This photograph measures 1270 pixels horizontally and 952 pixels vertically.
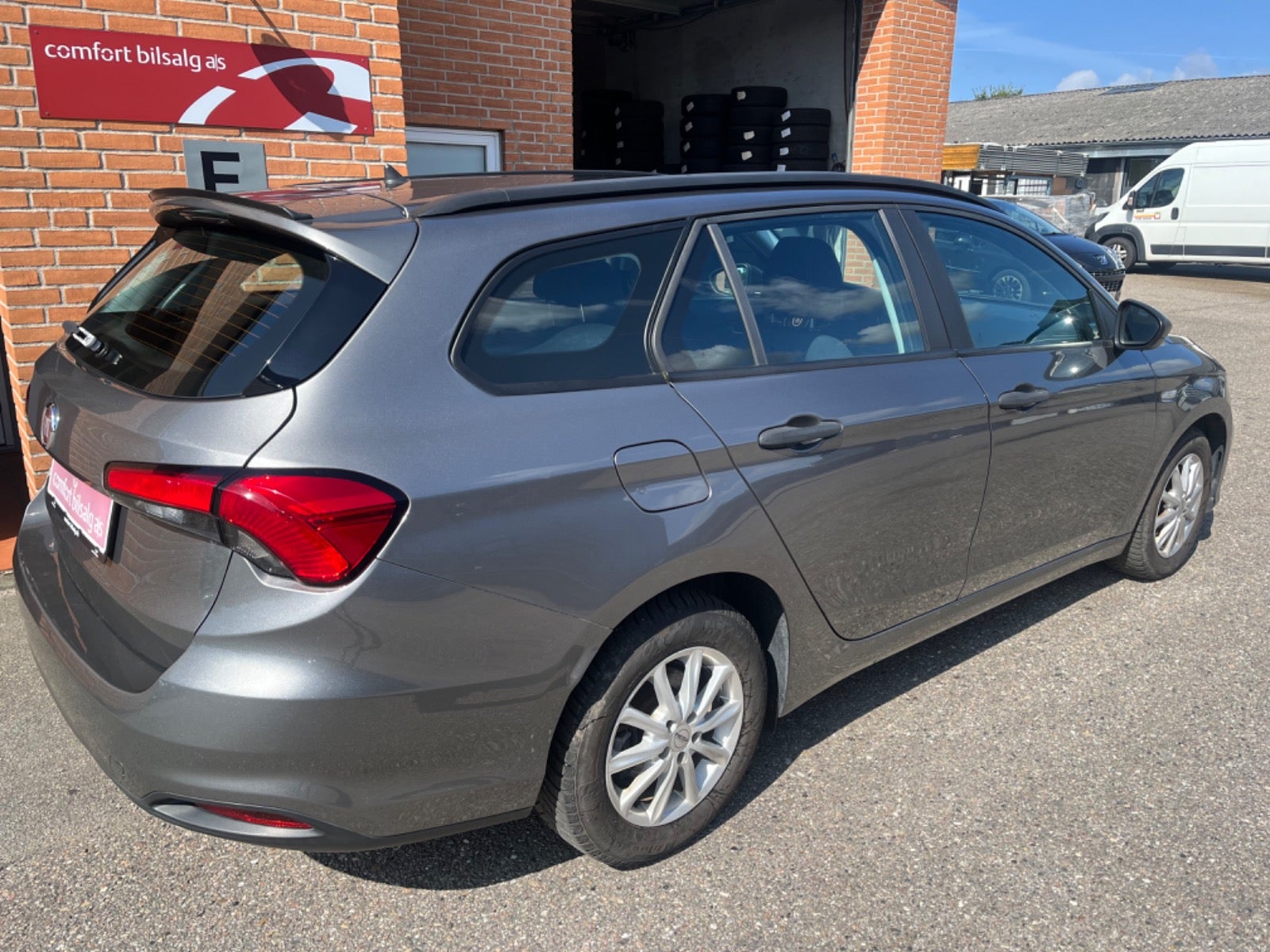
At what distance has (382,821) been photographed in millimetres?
2135

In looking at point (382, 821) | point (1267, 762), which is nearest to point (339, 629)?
point (382, 821)

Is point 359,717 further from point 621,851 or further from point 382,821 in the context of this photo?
point 621,851

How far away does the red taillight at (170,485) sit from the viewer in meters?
1.95

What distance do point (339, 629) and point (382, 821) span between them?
0.47m

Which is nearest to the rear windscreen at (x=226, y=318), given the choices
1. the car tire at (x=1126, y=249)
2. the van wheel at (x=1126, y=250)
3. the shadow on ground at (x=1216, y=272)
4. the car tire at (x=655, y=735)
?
the car tire at (x=655, y=735)

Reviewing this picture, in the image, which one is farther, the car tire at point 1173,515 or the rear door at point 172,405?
the car tire at point 1173,515

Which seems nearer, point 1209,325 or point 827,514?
point 827,514

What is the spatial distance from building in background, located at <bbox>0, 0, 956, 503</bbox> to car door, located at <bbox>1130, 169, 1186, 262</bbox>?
704 inches

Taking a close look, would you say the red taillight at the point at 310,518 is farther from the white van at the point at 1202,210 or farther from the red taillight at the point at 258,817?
the white van at the point at 1202,210

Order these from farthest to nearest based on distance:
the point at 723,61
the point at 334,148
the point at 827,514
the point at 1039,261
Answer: the point at 723,61 → the point at 334,148 → the point at 1039,261 → the point at 827,514

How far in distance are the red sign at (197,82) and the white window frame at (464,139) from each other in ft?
5.92

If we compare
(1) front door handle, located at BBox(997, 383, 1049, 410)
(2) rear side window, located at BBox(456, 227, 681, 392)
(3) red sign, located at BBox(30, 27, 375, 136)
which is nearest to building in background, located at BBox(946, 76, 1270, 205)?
(3) red sign, located at BBox(30, 27, 375, 136)

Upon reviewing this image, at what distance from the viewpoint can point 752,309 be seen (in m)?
2.77

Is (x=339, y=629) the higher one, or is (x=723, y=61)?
(x=723, y=61)
